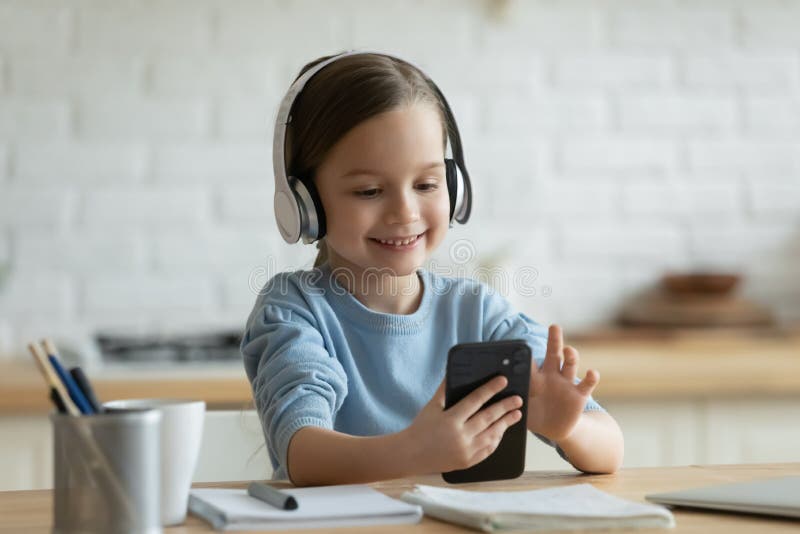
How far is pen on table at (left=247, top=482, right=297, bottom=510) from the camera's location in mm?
960

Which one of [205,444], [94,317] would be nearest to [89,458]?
[205,444]

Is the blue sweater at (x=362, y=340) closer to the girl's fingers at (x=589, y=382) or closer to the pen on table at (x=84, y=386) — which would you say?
the girl's fingers at (x=589, y=382)

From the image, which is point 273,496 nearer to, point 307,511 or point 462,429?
point 307,511

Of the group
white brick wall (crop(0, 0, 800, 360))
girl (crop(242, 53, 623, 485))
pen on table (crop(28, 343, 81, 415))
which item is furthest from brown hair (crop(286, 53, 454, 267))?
white brick wall (crop(0, 0, 800, 360))

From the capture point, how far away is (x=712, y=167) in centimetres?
299

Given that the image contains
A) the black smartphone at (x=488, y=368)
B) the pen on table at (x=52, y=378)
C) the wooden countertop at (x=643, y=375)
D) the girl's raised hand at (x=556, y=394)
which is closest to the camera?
the pen on table at (x=52, y=378)

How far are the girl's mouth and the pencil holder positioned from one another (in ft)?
2.05

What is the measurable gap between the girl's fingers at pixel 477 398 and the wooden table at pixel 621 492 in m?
0.09

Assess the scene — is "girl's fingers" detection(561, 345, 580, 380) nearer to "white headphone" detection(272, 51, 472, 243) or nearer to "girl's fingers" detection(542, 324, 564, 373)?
"girl's fingers" detection(542, 324, 564, 373)

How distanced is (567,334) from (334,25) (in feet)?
3.33

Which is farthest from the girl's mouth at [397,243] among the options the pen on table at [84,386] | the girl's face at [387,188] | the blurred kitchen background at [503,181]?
the blurred kitchen background at [503,181]

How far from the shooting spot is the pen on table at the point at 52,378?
823 millimetres

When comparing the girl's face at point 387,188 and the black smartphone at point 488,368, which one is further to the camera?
the girl's face at point 387,188

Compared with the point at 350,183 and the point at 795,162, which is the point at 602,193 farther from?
the point at 350,183
